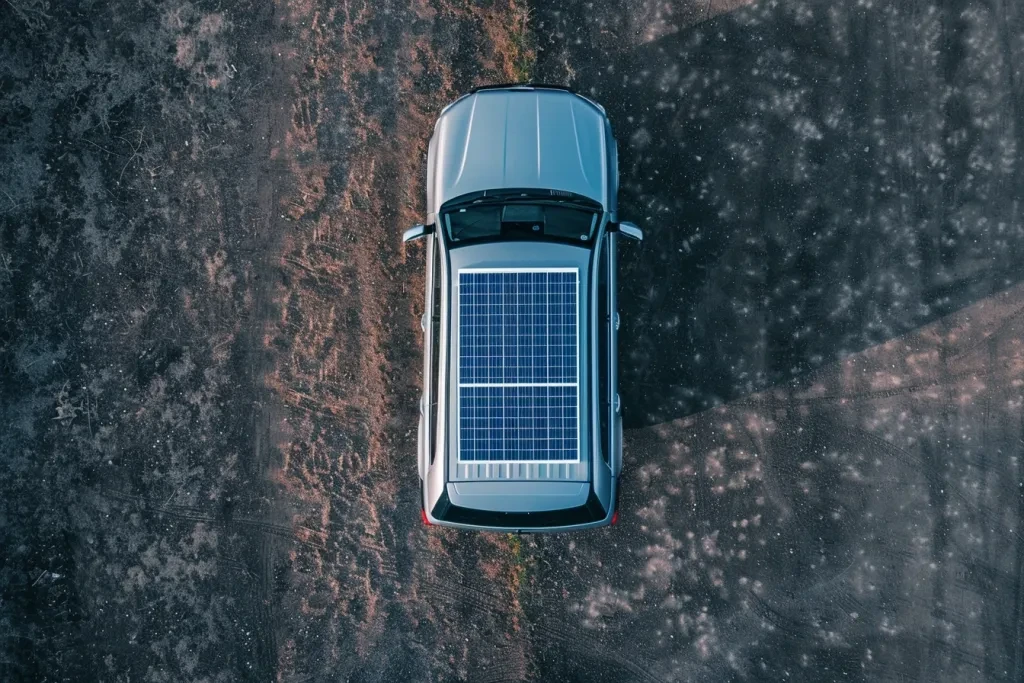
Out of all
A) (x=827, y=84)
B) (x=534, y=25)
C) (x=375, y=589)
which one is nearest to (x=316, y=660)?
(x=375, y=589)

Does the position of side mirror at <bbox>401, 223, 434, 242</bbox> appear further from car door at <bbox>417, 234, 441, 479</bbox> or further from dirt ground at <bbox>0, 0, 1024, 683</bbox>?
dirt ground at <bbox>0, 0, 1024, 683</bbox>

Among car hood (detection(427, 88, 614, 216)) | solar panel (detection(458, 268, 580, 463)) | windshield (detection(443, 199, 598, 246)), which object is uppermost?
car hood (detection(427, 88, 614, 216))

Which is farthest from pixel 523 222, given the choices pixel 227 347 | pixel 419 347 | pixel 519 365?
pixel 227 347

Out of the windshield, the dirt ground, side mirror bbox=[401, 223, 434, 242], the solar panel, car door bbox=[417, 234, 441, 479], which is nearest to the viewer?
the solar panel

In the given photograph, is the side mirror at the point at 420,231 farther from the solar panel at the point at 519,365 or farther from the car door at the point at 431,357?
the solar panel at the point at 519,365

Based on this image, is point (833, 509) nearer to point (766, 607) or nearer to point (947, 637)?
point (766, 607)

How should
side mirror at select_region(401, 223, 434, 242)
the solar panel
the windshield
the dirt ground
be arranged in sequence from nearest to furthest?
the solar panel, the windshield, side mirror at select_region(401, 223, 434, 242), the dirt ground

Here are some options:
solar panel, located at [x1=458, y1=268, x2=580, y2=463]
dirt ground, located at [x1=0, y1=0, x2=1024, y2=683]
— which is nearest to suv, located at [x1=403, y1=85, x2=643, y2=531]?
solar panel, located at [x1=458, y1=268, x2=580, y2=463]
